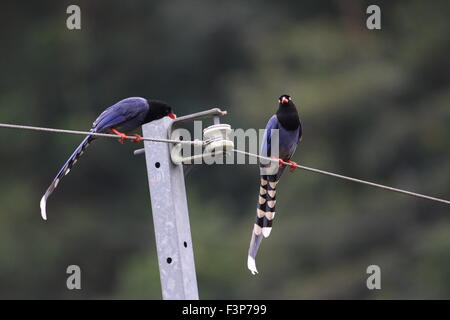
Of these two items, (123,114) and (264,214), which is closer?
(264,214)

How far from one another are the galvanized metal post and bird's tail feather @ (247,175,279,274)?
1255 mm

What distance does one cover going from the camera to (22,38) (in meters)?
34.6

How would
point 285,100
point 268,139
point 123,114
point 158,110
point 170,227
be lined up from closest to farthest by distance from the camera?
1. point 170,227
2. point 158,110
3. point 123,114
4. point 285,100
5. point 268,139

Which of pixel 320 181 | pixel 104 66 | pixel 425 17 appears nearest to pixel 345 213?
pixel 320 181

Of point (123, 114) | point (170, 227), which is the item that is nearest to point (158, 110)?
point (123, 114)

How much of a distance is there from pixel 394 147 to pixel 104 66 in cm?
1058

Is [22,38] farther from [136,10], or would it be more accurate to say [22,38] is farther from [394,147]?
[394,147]

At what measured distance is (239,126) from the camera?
85.8ft

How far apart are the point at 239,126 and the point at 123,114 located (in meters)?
15.9

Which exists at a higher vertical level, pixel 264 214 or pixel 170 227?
pixel 264 214

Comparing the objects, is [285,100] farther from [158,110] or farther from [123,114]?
[123,114]

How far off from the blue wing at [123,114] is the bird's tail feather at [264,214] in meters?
1.24

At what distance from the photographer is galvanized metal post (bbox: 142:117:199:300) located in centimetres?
815

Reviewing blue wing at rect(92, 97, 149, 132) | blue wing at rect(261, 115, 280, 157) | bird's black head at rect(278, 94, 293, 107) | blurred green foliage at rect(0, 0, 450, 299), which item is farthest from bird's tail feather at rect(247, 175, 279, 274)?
blurred green foliage at rect(0, 0, 450, 299)
